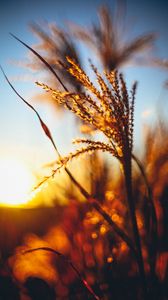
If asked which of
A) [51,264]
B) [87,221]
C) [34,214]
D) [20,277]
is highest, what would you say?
[34,214]

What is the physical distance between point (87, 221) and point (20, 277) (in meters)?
0.70

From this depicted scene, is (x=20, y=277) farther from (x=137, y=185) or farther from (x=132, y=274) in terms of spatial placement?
(x=137, y=185)

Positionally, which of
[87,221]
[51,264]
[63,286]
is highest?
[87,221]

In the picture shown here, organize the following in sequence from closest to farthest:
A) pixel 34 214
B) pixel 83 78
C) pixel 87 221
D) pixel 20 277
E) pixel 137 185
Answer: pixel 83 78 < pixel 20 277 < pixel 137 185 < pixel 87 221 < pixel 34 214

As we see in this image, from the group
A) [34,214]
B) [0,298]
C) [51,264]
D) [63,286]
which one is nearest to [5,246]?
[51,264]

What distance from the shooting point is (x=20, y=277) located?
141 cm

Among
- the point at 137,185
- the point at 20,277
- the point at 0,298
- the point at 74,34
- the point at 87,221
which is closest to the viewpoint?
the point at 0,298

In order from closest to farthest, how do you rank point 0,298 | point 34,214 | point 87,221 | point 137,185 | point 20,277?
point 0,298 < point 20,277 < point 137,185 < point 87,221 < point 34,214

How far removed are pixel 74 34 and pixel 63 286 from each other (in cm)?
154

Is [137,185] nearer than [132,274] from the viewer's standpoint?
No

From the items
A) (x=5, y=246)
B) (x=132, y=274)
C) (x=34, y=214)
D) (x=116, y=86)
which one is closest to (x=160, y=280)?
(x=132, y=274)

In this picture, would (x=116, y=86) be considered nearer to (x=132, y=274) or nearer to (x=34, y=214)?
(x=132, y=274)

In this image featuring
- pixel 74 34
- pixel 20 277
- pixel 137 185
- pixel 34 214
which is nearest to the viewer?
pixel 20 277

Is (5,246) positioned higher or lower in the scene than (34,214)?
lower
